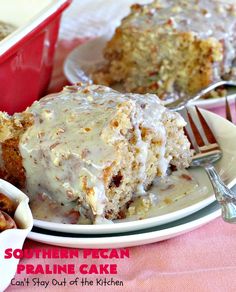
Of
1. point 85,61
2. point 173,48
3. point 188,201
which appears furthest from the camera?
point 85,61

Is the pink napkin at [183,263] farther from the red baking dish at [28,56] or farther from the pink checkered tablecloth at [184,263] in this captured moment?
the red baking dish at [28,56]

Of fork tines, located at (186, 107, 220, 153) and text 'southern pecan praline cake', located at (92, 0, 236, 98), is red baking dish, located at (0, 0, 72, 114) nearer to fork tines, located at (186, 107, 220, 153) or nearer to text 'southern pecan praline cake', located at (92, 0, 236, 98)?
text 'southern pecan praline cake', located at (92, 0, 236, 98)

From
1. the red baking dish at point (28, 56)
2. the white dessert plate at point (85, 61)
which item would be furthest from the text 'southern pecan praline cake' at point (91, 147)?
the white dessert plate at point (85, 61)

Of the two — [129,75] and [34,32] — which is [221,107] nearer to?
[129,75]

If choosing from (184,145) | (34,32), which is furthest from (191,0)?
(184,145)

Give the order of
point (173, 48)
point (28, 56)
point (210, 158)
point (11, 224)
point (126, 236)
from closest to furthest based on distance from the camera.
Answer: point (11, 224), point (126, 236), point (210, 158), point (28, 56), point (173, 48)

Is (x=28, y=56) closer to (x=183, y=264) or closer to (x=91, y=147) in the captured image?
(x=91, y=147)

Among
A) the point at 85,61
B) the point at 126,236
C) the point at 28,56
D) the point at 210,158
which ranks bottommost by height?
the point at 85,61

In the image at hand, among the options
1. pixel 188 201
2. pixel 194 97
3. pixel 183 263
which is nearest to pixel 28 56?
pixel 194 97

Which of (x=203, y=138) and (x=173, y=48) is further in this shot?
(x=173, y=48)

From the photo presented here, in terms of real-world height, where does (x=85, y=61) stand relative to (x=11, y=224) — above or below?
below

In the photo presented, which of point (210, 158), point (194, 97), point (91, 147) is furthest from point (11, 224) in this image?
point (194, 97)
